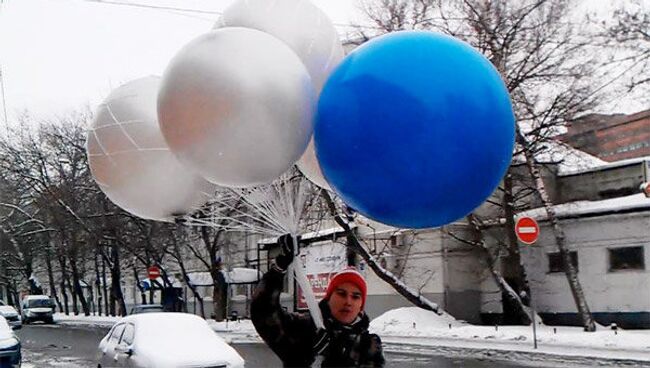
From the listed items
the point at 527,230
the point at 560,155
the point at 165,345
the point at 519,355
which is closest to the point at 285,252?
the point at 165,345

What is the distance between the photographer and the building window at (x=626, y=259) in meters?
26.2

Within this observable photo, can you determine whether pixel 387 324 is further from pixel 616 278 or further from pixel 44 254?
pixel 44 254

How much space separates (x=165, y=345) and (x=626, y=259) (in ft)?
62.7

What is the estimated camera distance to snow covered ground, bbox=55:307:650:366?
1959 centimetres

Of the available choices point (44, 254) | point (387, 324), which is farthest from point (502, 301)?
point (44, 254)

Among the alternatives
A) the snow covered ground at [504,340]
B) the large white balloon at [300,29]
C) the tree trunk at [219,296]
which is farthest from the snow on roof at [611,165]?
the large white balloon at [300,29]

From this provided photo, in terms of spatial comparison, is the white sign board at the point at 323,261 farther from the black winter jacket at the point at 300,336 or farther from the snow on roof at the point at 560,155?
the black winter jacket at the point at 300,336

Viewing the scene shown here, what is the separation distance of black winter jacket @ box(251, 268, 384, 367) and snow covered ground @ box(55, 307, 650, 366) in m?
15.2

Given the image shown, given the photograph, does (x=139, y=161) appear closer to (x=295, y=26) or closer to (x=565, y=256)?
(x=295, y=26)

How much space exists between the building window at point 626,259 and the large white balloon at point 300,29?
2379 centimetres

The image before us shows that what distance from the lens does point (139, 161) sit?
486cm

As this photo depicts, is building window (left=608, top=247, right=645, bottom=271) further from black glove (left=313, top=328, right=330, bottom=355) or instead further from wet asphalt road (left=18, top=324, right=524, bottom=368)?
black glove (left=313, top=328, right=330, bottom=355)

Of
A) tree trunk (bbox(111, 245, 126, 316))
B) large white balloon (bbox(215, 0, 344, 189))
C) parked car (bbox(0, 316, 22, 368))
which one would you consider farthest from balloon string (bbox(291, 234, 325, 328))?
tree trunk (bbox(111, 245, 126, 316))

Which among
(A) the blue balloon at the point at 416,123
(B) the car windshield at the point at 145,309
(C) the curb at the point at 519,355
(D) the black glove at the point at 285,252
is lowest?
(C) the curb at the point at 519,355
